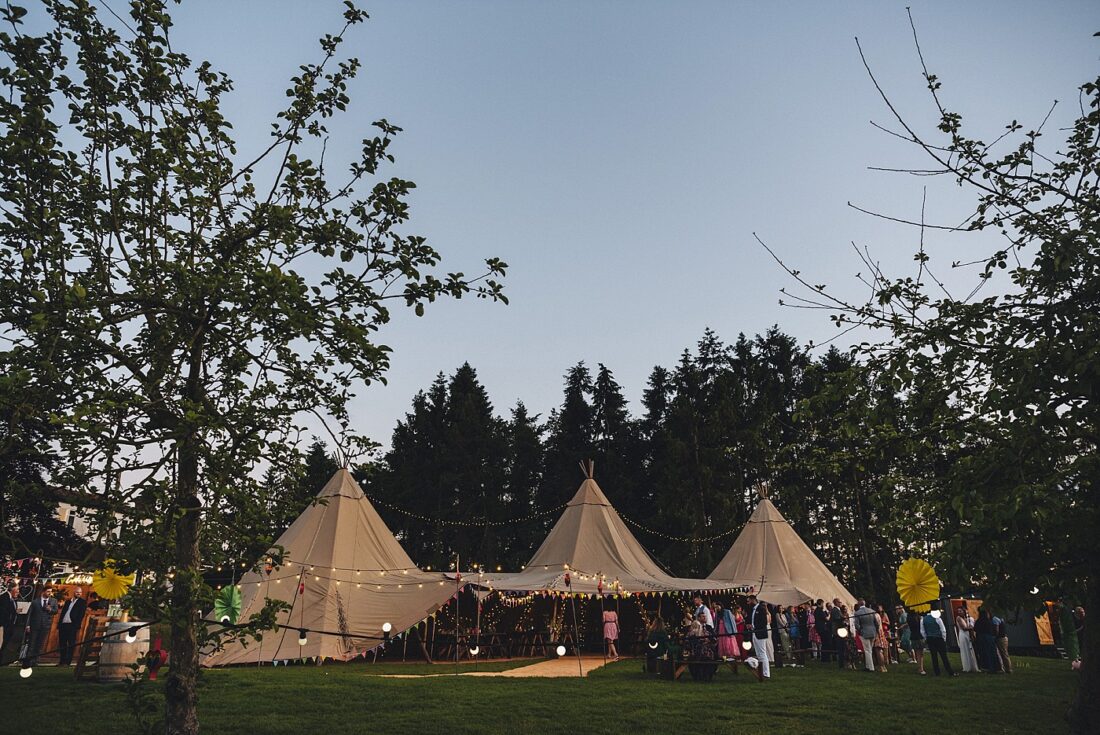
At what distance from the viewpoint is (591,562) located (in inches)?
786

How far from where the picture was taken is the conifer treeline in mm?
31047

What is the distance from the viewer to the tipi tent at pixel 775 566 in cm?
2083

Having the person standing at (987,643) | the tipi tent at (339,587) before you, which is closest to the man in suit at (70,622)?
the tipi tent at (339,587)

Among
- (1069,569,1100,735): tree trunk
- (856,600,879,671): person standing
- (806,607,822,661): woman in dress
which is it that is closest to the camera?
(1069,569,1100,735): tree trunk

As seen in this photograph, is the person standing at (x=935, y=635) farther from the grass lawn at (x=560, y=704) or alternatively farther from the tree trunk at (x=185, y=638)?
the tree trunk at (x=185, y=638)

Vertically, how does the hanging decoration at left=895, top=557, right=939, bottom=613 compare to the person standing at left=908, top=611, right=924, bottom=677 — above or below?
above

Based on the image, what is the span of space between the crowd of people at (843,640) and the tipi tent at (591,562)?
7.80ft

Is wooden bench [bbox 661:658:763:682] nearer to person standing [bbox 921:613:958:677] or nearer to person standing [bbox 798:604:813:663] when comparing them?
person standing [bbox 921:613:958:677]

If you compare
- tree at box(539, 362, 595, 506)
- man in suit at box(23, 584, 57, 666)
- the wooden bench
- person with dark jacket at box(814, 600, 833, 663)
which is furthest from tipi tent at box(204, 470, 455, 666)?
tree at box(539, 362, 595, 506)

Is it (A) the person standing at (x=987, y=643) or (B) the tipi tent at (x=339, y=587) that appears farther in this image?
(B) the tipi tent at (x=339, y=587)

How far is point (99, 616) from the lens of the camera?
47.7 ft

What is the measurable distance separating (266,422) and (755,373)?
112ft

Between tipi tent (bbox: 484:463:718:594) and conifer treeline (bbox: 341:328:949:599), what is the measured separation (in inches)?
356

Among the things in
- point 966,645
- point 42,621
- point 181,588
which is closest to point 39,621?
point 42,621
